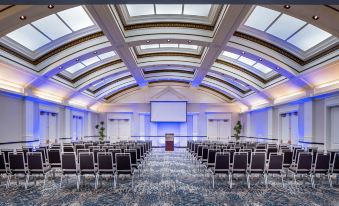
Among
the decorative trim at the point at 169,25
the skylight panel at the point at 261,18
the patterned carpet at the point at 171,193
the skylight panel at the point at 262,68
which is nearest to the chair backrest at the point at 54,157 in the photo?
the patterned carpet at the point at 171,193

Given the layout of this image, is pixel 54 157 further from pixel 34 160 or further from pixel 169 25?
pixel 169 25

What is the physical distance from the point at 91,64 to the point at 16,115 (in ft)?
16.8

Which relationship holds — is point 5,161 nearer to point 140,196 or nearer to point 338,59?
point 140,196

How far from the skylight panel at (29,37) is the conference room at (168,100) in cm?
7

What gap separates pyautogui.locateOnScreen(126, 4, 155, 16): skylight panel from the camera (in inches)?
425

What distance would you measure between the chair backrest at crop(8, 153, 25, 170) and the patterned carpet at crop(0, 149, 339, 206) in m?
0.50

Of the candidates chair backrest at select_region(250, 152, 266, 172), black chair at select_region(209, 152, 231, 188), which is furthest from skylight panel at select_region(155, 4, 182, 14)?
chair backrest at select_region(250, 152, 266, 172)

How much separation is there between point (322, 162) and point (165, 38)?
715cm

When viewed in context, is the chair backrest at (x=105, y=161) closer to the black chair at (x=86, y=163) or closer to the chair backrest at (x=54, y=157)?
the black chair at (x=86, y=163)

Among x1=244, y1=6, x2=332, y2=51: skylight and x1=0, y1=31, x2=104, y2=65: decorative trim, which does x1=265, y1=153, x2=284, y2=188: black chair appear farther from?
x1=0, y1=31, x2=104, y2=65: decorative trim

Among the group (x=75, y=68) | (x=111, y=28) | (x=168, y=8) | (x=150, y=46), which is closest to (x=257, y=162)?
(x=168, y=8)

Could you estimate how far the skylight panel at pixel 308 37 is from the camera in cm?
1086

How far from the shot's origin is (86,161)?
26.0 ft

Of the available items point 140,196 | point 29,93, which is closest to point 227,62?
point 29,93
